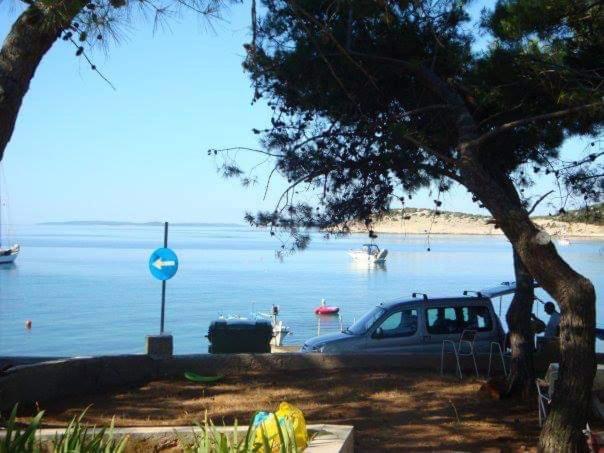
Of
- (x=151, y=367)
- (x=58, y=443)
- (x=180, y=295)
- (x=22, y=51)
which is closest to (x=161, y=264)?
(x=151, y=367)

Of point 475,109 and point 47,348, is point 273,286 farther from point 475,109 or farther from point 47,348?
point 475,109

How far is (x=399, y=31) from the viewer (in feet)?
33.2

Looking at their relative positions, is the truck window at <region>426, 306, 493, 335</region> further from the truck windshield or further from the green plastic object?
the green plastic object

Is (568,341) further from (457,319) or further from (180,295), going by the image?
(180,295)

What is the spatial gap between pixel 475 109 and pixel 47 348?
17.8 meters

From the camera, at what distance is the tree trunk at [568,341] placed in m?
6.77

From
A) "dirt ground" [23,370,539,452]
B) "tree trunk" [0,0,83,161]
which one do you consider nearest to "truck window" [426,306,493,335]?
"dirt ground" [23,370,539,452]

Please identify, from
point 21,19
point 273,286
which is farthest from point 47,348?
point 273,286

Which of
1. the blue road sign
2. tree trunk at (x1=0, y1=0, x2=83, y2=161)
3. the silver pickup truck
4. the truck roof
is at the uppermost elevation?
tree trunk at (x1=0, y1=0, x2=83, y2=161)

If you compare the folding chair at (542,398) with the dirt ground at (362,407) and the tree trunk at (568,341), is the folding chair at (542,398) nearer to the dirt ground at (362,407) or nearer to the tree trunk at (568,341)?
the dirt ground at (362,407)

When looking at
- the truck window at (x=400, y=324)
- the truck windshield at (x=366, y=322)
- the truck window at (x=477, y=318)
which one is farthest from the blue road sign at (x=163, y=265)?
the truck window at (x=477, y=318)

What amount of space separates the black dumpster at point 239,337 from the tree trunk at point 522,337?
18.8ft

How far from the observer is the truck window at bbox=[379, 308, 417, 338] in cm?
1447

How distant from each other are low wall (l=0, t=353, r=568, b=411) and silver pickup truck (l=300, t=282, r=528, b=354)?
6.96 ft
